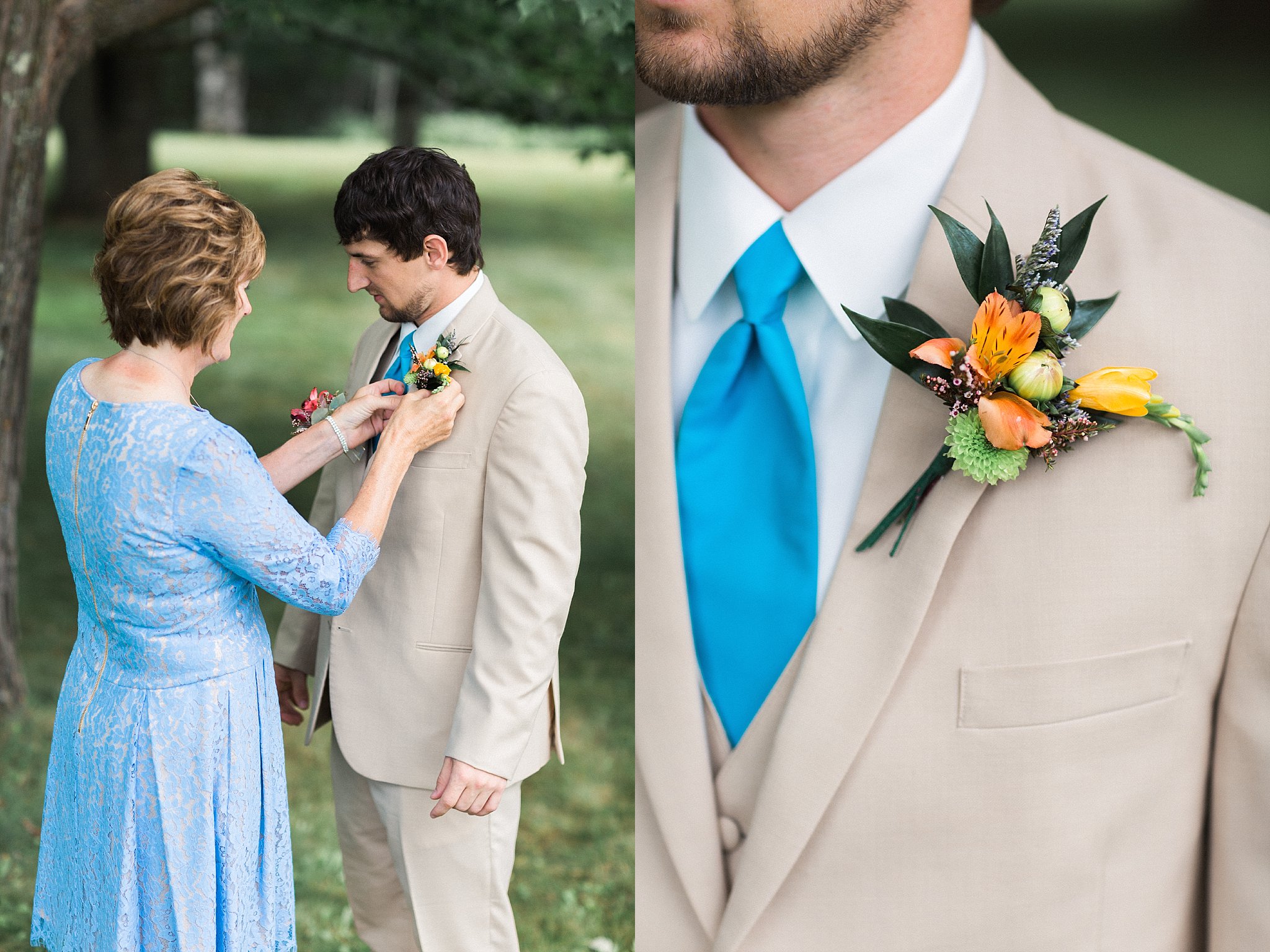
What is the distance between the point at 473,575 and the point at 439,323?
36cm

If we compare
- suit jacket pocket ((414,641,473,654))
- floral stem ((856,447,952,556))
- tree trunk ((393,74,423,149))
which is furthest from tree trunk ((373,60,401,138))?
floral stem ((856,447,952,556))

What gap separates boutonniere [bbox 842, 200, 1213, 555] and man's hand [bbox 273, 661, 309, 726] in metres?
1.07

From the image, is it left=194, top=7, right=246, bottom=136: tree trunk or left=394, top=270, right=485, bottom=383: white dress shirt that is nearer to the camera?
left=394, top=270, right=485, bottom=383: white dress shirt

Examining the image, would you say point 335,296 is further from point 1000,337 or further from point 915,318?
point 1000,337

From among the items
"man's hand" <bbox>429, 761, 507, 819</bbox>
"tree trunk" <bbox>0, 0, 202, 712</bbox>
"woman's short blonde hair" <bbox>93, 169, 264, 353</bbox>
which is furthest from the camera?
"tree trunk" <bbox>0, 0, 202, 712</bbox>

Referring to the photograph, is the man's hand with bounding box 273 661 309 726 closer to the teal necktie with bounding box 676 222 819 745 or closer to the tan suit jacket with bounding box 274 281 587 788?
the tan suit jacket with bounding box 274 281 587 788

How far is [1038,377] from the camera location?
1.38 metres

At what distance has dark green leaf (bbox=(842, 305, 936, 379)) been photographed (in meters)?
1.43

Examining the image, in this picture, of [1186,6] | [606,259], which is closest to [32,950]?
[606,259]

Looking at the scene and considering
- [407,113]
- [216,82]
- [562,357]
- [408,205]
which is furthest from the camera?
[216,82]

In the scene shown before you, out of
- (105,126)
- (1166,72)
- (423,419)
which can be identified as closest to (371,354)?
(423,419)

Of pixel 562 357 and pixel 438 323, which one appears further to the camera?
pixel 562 357

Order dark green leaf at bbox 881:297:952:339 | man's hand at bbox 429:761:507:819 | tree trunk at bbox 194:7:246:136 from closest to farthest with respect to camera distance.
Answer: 1. dark green leaf at bbox 881:297:952:339
2. man's hand at bbox 429:761:507:819
3. tree trunk at bbox 194:7:246:136

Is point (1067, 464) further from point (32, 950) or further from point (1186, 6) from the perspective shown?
point (32, 950)
